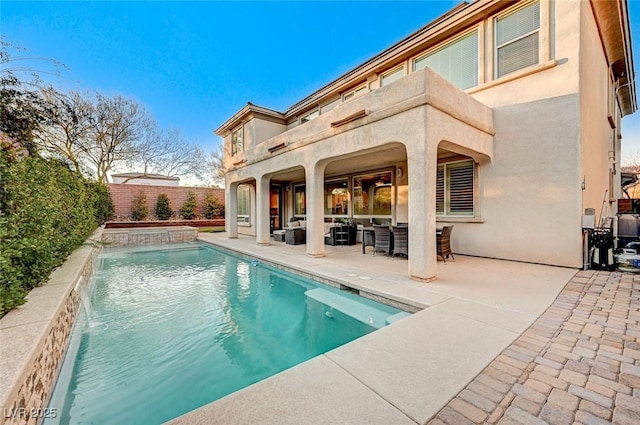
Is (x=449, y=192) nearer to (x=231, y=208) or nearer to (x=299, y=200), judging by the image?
(x=299, y=200)

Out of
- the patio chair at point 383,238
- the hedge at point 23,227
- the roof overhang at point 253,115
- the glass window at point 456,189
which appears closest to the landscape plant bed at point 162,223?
the roof overhang at point 253,115

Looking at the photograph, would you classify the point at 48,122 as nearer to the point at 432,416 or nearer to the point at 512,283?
the point at 432,416

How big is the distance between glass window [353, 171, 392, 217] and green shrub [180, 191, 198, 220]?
15.2m

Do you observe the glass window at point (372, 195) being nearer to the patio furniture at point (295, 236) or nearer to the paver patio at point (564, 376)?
the patio furniture at point (295, 236)

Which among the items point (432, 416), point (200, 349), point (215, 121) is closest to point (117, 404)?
point (200, 349)

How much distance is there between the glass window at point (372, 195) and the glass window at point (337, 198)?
0.61 meters

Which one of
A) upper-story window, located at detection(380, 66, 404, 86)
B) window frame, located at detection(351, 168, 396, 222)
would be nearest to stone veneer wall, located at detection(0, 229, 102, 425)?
window frame, located at detection(351, 168, 396, 222)

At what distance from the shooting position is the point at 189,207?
22391mm

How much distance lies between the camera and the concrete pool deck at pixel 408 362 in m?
2.21

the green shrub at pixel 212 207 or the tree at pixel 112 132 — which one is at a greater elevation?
the tree at pixel 112 132

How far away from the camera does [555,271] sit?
22.2 feet

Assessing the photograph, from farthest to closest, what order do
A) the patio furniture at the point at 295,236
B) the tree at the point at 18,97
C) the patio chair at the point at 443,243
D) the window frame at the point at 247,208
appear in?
the window frame at the point at 247,208 < the patio furniture at the point at 295,236 < the patio chair at the point at 443,243 < the tree at the point at 18,97

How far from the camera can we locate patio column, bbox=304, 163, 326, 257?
932cm

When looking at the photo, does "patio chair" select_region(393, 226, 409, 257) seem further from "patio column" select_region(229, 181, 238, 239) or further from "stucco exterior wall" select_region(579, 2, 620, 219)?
"patio column" select_region(229, 181, 238, 239)
